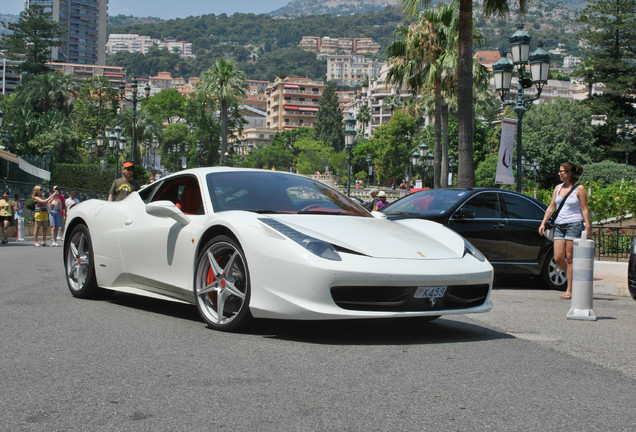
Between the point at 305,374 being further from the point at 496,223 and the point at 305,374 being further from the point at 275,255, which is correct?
the point at 496,223

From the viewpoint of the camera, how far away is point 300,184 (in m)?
6.69

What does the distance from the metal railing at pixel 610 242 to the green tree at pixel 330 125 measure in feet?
448

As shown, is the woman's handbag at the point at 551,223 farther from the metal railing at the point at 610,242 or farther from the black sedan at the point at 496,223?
the metal railing at the point at 610,242

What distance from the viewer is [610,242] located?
17562mm

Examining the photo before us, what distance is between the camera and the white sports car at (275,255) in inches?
207

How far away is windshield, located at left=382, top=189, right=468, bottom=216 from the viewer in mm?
11078

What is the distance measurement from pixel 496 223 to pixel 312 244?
6495mm

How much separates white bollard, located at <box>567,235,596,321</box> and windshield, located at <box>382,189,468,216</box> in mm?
3433

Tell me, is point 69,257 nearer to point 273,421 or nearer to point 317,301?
Result: point 317,301

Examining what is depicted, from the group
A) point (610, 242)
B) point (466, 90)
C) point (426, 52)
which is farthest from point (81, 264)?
point (426, 52)

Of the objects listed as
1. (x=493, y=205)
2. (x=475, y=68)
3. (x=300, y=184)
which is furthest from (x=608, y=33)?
(x=300, y=184)

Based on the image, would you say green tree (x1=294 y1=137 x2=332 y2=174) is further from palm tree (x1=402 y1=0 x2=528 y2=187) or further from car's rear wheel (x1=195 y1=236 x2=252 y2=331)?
car's rear wheel (x1=195 y1=236 x2=252 y2=331)

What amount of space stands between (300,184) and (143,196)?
1693 millimetres

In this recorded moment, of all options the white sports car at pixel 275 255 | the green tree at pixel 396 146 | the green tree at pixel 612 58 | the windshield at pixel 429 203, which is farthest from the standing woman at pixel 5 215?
the green tree at pixel 396 146
